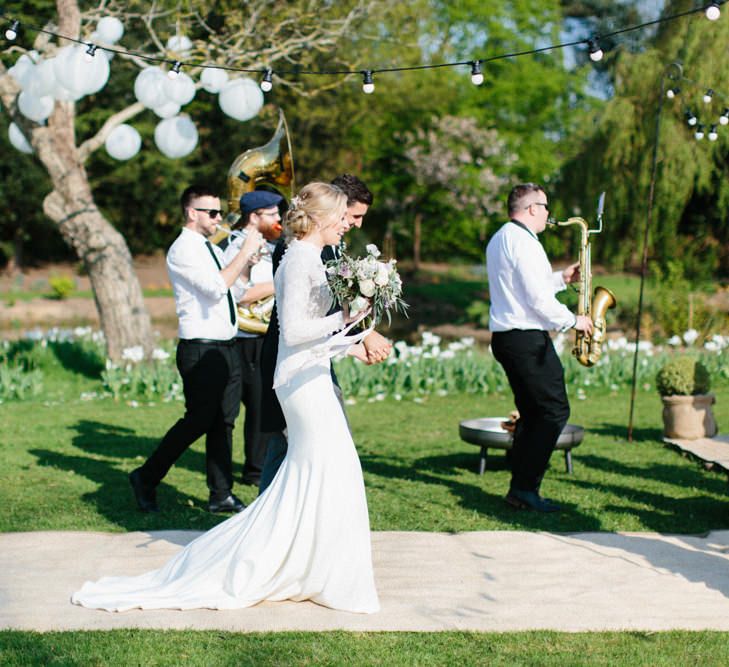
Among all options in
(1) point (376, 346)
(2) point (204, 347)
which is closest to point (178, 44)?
(2) point (204, 347)

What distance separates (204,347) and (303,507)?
2.03m

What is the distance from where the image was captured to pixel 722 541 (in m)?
5.96

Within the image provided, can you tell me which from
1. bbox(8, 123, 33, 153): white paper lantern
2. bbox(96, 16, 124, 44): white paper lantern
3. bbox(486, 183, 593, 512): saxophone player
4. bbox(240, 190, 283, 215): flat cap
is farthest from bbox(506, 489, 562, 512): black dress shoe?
bbox(8, 123, 33, 153): white paper lantern

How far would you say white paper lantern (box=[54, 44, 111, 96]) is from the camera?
31.6 feet

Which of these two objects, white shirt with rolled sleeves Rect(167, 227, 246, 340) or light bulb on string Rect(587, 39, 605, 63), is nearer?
light bulb on string Rect(587, 39, 605, 63)

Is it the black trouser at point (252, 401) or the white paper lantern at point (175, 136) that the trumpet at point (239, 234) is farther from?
the white paper lantern at point (175, 136)

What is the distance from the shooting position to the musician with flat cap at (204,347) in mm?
6387

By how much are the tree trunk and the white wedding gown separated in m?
8.87

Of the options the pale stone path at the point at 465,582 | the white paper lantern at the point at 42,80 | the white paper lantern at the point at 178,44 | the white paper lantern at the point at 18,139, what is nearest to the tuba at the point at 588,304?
the pale stone path at the point at 465,582

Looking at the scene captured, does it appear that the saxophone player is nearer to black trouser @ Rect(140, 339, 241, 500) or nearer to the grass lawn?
the grass lawn

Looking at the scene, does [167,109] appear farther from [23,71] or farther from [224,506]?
[224,506]

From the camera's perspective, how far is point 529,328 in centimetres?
664

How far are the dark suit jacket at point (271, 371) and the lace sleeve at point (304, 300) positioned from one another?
57cm

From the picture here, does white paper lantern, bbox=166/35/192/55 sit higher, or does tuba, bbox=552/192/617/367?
white paper lantern, bbox=166/35/192/55
